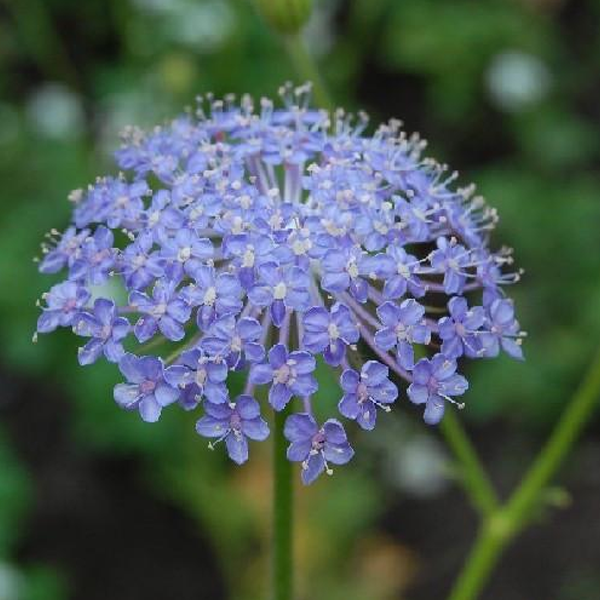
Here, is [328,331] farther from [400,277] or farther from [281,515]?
[281,515]

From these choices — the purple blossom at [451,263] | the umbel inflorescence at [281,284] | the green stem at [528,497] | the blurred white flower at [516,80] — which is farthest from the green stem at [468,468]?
the blurred white flower at [516,80]

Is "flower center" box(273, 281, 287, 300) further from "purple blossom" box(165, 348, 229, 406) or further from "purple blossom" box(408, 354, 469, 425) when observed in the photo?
"purple blossom" box(408, 354, 469, 425)

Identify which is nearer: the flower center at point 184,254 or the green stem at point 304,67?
the flower center at point 184,254

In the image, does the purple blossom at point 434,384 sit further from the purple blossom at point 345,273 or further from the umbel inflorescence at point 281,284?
the purple blossom at point 345,273

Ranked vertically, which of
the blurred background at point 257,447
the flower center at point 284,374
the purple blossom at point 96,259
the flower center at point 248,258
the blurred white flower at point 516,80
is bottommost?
the flower center at point 284,374

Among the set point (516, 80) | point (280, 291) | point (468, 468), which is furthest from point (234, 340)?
point (516, 80)

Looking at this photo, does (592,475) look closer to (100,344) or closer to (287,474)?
(287,474)

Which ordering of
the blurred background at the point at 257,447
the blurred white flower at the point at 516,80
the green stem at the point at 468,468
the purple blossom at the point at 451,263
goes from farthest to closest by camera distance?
the blurred white flower at the point at 516,80 < the blurred background at the point at 257,447 < the green stem at the point at 468,468 < the purple blossom at the point at 451,263

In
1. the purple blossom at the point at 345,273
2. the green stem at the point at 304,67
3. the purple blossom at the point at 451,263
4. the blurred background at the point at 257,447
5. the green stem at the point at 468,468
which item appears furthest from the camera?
the blurred background at the point at 257,447
